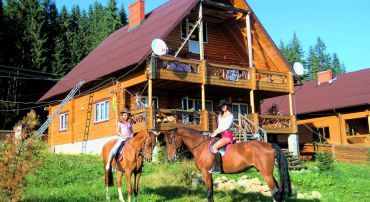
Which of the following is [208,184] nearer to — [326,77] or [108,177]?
[108,177]

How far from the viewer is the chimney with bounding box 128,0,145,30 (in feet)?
90.7

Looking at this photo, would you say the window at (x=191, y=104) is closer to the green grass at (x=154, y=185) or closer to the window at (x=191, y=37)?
the window at (x=191, y=37)

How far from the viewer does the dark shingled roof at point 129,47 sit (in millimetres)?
21744

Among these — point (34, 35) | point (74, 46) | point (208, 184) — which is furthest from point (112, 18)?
point (208, 184)

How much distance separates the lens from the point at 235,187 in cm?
1372

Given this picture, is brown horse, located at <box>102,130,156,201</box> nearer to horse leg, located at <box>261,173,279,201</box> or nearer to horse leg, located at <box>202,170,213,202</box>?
horse leg, located at <box>202,170,213,202</box>

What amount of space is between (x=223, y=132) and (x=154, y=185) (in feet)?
13.1

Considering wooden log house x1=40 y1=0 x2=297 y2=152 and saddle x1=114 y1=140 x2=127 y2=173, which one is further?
wooden log house x1=40 y1=0 x2=297 y2=152

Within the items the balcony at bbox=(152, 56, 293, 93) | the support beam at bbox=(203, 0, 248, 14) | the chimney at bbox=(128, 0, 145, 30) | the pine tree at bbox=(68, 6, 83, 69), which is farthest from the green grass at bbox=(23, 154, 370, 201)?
the pine tree at bbox=(68, 6, 83, 69)

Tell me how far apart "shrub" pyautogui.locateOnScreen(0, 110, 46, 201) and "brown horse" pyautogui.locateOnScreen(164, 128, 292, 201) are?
3.40 metres

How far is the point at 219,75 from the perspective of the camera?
22.8m

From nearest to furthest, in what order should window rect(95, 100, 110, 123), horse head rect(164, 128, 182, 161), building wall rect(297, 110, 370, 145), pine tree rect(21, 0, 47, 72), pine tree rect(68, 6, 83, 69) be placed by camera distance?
1. horse head rect(164, 128, 182, 161)
2. window rect(95, 100, 110, 123)
3. building wall rect(297, 110, 370, 145)
4. pine tree rect(21, 0, 47, 72)
5. pine tree rect(68, 6, 83, 69)

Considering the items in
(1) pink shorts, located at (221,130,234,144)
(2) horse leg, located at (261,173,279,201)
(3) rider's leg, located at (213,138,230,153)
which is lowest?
(2) horse leg, located at (261,173,279,201)

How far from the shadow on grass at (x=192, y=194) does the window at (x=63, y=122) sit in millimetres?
16539
